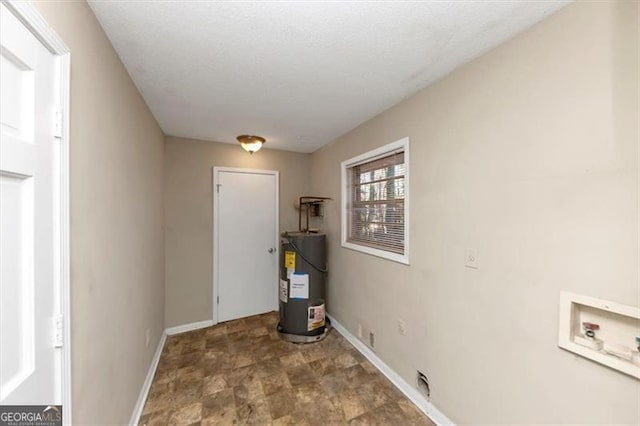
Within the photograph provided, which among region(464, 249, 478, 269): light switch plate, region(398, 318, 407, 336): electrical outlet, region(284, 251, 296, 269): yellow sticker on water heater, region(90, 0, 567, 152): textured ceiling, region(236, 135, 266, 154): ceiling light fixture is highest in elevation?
→ region(90, 0, 567, 152): textured ceiling

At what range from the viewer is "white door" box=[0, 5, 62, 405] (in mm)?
675

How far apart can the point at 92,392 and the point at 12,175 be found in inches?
39.5

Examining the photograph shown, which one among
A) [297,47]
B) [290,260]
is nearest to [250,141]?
[290,260]

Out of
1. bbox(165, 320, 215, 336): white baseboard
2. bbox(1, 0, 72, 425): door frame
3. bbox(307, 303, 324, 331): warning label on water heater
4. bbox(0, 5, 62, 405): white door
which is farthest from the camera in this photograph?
bbox(165, 320, 215, 336): white baseboard

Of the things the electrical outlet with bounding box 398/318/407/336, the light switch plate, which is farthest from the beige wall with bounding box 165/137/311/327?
the light switch plate

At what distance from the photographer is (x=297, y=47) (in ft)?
4.48

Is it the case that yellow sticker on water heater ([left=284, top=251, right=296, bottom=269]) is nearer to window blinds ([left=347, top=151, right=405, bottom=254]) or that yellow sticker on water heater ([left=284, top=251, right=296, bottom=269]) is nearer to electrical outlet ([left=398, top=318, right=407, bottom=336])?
window blinds ([left=347, top=151, right=405, bottom=254])

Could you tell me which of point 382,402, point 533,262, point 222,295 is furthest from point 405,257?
point 222,295

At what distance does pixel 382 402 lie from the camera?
73.9 inches

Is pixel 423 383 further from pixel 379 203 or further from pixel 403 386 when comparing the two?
pixel 379 203

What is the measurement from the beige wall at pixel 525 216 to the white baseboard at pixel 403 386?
0.06 metres

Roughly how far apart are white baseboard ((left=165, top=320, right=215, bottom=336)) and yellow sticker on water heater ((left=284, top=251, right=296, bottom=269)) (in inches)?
51.1

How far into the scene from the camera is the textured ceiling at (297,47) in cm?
112

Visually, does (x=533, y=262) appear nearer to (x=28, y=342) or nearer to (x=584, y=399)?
(x=584, y=399)
